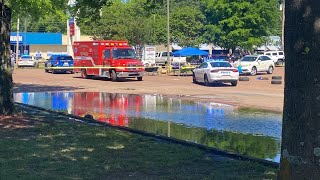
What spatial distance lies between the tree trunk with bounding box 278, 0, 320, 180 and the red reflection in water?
12026 millimetres

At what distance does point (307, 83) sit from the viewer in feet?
14.2

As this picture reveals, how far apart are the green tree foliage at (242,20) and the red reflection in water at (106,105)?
33.4 m

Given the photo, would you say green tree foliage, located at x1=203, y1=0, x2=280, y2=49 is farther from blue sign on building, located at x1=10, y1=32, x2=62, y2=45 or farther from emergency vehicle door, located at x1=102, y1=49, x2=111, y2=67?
blue sign on building, located at x1=10, y1=32, x2=62, y2=45

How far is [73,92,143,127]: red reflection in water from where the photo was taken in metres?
18.2

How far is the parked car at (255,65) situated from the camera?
46375 millimetres

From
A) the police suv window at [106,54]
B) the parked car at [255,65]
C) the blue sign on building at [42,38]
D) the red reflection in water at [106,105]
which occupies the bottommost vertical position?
the red reflection in water at [106,105]

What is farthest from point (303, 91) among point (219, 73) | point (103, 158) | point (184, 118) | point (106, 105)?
point (219, 73)

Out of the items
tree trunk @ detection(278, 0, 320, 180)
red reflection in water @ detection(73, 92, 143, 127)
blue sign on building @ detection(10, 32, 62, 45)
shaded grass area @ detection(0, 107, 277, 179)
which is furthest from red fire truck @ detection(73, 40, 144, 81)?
blue sign on building @ detection(10, 32, 62, 45)

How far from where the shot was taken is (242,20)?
60406 mm

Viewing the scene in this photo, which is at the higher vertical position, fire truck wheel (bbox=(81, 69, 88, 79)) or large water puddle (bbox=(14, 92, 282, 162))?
fire truck wheel (bbox=(81, 69, 88, 79))

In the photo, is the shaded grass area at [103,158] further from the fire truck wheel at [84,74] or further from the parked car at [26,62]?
the parked car at [26,62]

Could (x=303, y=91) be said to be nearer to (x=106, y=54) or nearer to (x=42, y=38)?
(x=106, y=54)

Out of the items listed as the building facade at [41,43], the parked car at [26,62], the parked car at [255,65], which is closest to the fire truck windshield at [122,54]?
the parked car at [255,65]

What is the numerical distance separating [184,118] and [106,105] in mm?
5232
